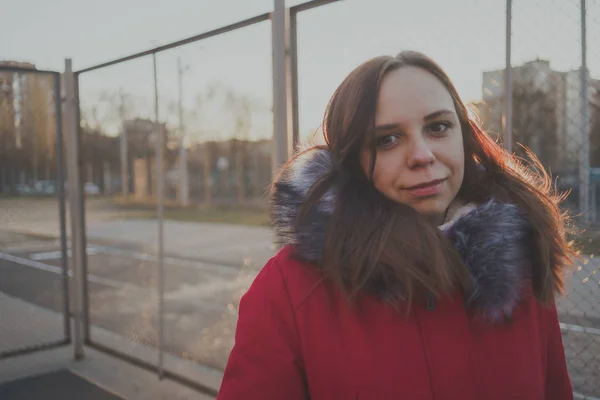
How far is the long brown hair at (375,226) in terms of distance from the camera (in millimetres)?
1090

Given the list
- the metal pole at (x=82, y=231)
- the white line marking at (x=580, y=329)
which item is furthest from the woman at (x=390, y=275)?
the white line marking at (x=580, y=329)

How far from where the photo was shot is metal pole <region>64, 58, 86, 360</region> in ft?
13.8

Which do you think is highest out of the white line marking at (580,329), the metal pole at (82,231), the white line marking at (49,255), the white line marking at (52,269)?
the metal pole at (82,231)

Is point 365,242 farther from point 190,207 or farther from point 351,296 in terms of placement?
point 190,207

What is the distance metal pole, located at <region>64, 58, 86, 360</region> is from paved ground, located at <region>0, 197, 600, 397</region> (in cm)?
53

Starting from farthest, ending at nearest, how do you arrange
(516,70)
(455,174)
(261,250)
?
(261,250) → (516,70) → (455,174)

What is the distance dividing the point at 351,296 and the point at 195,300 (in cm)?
607

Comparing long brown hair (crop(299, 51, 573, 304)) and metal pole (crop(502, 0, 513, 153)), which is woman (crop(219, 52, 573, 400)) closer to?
long brown hair (crop(299, 51, 573, 304))

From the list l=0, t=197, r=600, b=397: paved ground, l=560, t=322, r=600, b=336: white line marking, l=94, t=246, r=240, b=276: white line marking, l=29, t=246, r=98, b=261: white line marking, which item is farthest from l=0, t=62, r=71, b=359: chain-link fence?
l=29, t=246, r=98, b=261: white line marking

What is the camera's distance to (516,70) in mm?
2811

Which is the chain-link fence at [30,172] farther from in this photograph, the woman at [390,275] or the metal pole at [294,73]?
the woman at [390,275]

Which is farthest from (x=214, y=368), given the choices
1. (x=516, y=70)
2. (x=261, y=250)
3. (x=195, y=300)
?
(x=261, y=250)

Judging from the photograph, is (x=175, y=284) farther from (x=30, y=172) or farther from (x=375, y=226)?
(x=375, y=226)

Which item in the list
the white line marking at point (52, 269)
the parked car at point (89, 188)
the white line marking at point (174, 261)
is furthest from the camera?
the white line marking at point (174, 261)
